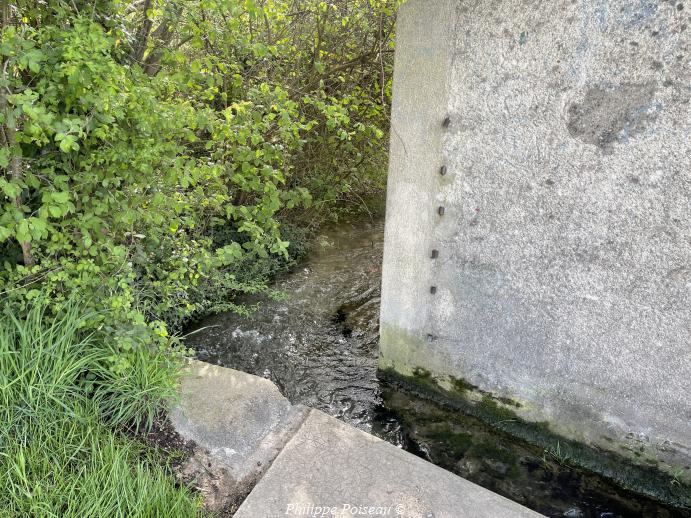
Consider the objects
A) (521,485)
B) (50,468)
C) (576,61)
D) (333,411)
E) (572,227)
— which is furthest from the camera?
(333,411)

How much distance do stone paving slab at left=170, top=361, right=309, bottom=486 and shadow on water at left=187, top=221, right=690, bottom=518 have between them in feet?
2.71

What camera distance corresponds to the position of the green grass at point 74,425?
204cm

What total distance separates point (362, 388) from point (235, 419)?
1354mm

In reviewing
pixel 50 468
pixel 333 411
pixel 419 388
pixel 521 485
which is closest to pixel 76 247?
pixel 50 468

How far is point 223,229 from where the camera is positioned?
203 inches

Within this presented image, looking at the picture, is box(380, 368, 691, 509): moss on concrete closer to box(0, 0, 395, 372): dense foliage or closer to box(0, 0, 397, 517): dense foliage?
box(0, 0, 395, 372): dense foliage

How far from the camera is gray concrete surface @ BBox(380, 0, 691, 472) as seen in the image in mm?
2281

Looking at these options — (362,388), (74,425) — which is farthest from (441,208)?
(74,425)

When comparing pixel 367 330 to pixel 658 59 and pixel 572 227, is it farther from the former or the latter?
pixel 658 59

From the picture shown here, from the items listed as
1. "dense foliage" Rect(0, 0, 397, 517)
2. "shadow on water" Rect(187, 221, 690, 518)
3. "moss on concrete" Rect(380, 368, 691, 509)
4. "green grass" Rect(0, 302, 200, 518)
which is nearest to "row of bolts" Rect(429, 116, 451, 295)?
"moss on concrete" Rect(380, 368, 691, 509)

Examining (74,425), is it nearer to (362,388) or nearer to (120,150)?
(120,150)

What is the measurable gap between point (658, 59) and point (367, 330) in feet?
10.1

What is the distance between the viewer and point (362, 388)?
146 inches

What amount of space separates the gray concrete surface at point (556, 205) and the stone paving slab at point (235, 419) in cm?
121
